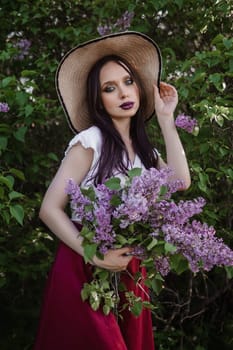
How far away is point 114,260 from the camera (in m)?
2.09

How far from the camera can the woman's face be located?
2379 millimetres

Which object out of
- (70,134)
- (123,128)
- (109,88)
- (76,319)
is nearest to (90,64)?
(109,88)

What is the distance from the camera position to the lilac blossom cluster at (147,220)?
1.92 m

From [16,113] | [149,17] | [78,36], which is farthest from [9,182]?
[149,17]

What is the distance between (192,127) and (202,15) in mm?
1094

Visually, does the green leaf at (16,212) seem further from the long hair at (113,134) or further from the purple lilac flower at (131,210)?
the purple lilac flower at (131,210)

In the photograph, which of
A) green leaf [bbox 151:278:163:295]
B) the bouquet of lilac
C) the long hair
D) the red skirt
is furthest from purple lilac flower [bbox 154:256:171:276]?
the long hair

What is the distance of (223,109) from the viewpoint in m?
2.64

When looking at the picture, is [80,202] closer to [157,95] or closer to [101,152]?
[101,152]

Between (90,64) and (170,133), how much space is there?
37cm

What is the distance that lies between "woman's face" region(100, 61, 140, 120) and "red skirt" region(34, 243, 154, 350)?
0.49 metres

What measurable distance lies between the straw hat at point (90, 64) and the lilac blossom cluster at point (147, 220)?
536mm

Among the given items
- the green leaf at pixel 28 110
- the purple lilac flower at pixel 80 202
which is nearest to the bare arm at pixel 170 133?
the purple lilac flower at pixel 80 202

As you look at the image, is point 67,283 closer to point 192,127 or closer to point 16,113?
point 192,127
